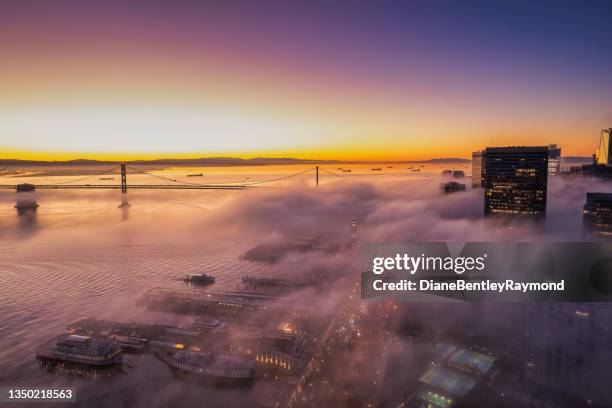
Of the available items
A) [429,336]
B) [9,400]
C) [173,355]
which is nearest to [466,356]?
[429,336]

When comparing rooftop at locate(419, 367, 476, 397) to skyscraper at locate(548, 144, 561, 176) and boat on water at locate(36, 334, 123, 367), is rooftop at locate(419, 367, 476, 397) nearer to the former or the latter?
boat on water at locate(36, 334, 123, 367)

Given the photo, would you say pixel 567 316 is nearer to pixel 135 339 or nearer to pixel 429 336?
pixel 429 336

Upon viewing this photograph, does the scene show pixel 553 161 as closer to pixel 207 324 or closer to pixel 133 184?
pixel 207 324

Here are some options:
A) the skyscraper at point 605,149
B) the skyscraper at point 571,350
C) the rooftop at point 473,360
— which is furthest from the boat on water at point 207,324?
the skyscraper at point 605,149

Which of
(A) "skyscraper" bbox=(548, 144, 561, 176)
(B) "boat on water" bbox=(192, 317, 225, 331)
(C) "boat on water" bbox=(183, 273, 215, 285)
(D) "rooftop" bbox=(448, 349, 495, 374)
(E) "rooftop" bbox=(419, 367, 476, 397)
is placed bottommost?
(E) "rooftop" bbox=(419, 367, 476, 397)

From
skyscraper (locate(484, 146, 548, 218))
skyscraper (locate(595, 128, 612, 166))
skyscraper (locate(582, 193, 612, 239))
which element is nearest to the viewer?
skyscraper (locate(582, 193, 612, 239))

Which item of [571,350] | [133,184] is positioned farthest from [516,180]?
[133,184]

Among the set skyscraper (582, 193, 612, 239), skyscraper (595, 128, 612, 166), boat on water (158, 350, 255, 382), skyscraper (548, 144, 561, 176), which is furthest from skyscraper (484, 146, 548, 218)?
boat on water (158, 350, 255, 382)
